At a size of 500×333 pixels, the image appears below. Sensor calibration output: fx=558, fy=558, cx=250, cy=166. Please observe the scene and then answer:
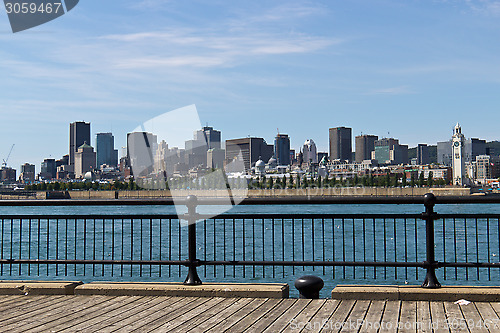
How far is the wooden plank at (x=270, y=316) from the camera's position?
19.1 ft

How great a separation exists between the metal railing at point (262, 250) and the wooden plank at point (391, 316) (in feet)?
1.67

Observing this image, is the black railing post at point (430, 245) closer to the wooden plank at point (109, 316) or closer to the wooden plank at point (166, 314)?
the wooden plank at point (166, 314)

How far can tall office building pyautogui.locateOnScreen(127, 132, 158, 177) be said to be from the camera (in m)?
7.82

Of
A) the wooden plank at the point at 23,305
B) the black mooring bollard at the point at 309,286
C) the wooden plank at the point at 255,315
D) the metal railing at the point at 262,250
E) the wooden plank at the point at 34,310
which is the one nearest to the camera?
the wooden plank at the point at 255,315

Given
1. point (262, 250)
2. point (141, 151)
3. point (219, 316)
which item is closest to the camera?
point (219, 316)

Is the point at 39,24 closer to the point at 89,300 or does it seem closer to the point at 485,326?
the point at 89,300

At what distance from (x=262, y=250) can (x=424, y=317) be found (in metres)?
19.8

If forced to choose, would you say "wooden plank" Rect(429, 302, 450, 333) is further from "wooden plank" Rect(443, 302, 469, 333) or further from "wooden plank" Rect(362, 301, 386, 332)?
"wooden plank" Rect(362, 301, 386, 332)

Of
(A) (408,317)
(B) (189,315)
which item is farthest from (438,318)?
(B) (189,315)

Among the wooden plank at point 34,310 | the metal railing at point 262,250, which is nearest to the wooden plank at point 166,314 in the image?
the metal railing at point 262,250

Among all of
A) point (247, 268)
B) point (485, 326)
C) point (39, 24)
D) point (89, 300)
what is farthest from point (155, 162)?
point (247, 268)

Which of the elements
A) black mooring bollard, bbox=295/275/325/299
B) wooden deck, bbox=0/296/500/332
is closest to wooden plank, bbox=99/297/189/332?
→ wooden deck, bbox=0/296/500/332

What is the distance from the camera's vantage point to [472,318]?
6.05 meters

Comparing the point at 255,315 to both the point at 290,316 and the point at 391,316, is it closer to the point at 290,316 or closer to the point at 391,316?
the point at 290,316
